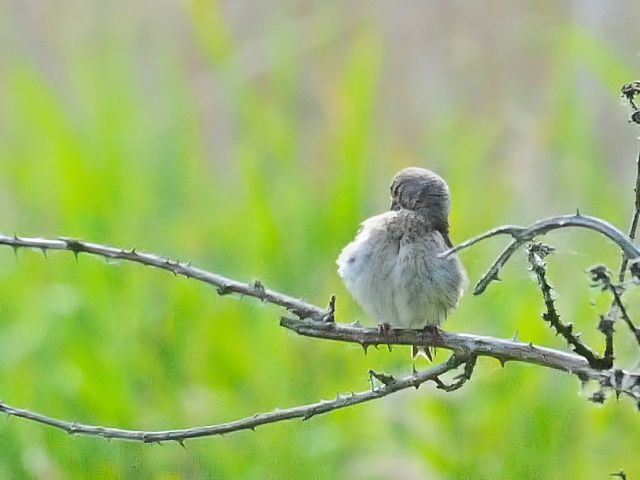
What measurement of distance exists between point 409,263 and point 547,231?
0.72 m

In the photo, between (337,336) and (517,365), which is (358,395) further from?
(517,365)

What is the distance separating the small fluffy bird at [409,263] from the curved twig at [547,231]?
671mm

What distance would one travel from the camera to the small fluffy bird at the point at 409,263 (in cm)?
135

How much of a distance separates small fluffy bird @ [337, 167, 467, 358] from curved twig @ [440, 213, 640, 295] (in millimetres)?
671

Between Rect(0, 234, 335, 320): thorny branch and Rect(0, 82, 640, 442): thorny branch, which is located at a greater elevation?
Rect(0, 234, 335, 320): thorny branch

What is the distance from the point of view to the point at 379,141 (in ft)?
7.90

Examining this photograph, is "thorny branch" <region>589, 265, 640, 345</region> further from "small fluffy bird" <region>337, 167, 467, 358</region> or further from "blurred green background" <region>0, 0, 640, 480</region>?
"blurred green background" <region>0, 0, 640, 480</region>

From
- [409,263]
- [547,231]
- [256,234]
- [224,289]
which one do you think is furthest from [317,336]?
[256,234]

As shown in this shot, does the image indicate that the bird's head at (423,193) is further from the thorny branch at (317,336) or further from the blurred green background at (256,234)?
the thorny branch at (317,336)

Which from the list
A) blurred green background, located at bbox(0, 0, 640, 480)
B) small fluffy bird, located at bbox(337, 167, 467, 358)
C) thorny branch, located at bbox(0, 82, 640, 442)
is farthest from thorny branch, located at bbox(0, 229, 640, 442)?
blurred green background, located at bbox(0, 0, 640, 480)

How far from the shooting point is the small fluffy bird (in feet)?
4.44

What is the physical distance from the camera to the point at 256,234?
6.74 ft

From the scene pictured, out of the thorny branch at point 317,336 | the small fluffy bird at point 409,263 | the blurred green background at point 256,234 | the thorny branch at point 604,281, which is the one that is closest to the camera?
the thorny branch at point 604,281

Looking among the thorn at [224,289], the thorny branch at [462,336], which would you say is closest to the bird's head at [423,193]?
the thorny branch at [462,336]
